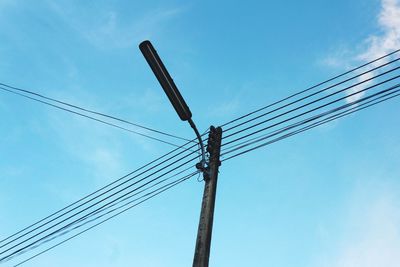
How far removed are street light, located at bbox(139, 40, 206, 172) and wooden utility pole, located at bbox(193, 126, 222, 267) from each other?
82cm

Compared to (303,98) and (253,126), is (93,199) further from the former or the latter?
(303,98)

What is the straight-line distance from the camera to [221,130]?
23.4ft

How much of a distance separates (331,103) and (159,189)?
4.08 m

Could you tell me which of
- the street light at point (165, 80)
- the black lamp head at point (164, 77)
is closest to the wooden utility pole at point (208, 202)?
the street light at point (165, 80)

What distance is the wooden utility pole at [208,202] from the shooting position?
515 centimetres

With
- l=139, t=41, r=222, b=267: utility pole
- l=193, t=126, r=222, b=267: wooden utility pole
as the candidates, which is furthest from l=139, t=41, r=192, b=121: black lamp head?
l=193, t=126, r=222, b=267: wooden utility pole

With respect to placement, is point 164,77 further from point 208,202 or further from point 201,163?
point 208,202

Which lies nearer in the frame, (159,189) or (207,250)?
(207,250)

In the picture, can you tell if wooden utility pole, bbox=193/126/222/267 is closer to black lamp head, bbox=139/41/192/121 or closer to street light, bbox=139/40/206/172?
street light, bbox=139/40/206/172

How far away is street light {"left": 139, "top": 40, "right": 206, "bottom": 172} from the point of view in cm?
583

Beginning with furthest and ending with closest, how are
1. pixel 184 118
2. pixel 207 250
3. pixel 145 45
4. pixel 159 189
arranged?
1. pixel 159 189
2. pixel 184 118
3. pixel 145 45
4. pixel 207 250

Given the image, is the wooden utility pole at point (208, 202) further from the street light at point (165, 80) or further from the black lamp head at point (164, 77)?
the black lamp head at point (164, 77)

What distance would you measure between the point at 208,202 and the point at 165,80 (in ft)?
6.76

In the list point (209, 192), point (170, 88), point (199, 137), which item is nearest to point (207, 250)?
point (209, 192)
